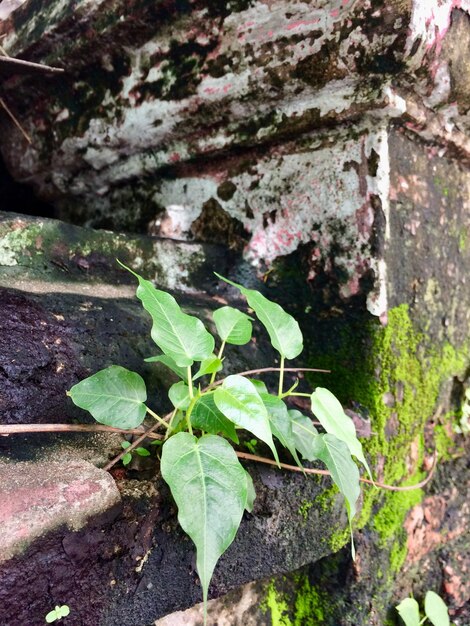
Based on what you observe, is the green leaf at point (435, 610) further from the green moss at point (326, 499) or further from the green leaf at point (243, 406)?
the green leaf at point (243, 406)

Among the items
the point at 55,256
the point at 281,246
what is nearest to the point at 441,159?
the point at 281,246

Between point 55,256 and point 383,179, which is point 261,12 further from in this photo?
point 55,256

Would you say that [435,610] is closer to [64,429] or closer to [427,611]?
[427,611]

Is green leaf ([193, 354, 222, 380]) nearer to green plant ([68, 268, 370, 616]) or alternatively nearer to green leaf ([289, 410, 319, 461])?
green plant ([68, 268, 370, 616])

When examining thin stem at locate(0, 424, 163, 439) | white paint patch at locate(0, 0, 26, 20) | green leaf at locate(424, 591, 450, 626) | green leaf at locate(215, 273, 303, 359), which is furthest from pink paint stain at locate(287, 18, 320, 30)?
green leaf at locate(424, 591, 450, 626)

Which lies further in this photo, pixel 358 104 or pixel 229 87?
pixel 229 87

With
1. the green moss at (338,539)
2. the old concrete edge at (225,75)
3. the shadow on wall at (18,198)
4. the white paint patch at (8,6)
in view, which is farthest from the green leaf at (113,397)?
the white paint patch at (8,6)
